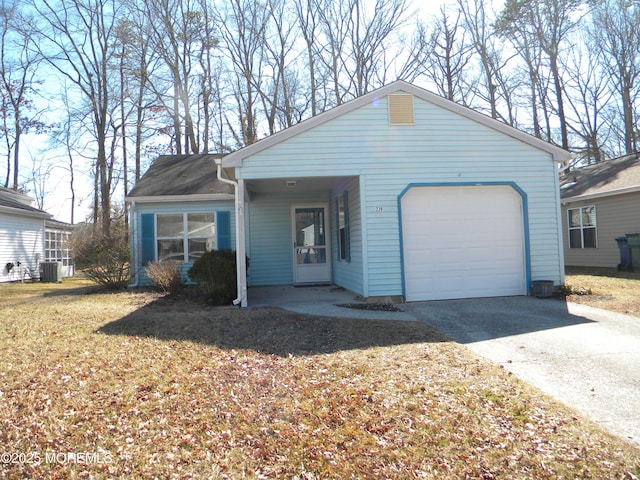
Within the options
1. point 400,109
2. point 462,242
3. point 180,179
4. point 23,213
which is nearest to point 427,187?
point 462,242

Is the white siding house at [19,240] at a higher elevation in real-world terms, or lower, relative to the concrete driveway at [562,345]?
higher

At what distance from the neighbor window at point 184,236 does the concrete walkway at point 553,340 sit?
349 cm

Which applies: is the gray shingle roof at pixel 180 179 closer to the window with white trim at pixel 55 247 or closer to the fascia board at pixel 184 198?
the fascia board at pixel 184 198

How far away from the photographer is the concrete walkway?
3.74 metres

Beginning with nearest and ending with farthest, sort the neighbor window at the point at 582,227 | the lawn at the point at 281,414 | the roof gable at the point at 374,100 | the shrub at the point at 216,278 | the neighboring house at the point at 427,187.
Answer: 1. the lawn at the point at 281,414
2. the roof gable at the point at 374,100
3. the neighboring house at the point at 427,187
4. the shrub at the point at 216,278
5. the neighbor window at the point at 582,227

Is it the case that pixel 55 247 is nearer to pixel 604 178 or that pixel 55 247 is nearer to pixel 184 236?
pixel 184 236

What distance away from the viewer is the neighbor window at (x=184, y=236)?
12.6 metres

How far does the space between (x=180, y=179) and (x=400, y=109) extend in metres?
7.80

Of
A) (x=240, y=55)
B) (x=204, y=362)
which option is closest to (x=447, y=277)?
(x=204, y=362)

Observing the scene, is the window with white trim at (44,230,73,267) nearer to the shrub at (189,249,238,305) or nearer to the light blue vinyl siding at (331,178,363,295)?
the shrub at (189,249,238,305)

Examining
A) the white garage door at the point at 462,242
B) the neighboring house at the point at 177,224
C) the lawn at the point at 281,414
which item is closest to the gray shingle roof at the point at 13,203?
the neighboring house at the point at 177,224

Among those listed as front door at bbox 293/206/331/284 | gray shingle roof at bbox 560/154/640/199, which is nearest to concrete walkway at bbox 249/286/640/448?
front door at bbox 293/206/331/284

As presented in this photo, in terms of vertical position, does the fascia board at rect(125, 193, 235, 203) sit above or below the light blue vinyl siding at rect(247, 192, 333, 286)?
above

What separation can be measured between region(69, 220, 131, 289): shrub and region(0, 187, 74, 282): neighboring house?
4.19 m
